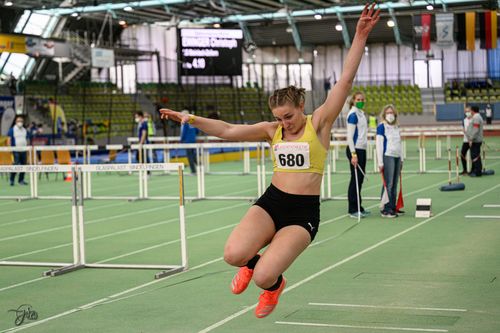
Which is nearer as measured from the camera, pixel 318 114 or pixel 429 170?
pixel 318 114

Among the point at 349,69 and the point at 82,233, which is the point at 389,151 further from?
the point at 349,69

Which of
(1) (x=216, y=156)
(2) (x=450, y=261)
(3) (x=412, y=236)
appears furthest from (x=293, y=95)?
(1) (x=216, y=156)

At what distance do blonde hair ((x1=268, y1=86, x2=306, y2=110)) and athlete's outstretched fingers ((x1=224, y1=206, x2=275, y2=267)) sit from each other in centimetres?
84

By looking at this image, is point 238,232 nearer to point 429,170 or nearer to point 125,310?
point 125,310

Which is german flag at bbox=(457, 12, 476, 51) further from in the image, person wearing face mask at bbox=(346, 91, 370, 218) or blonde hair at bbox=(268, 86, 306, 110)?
blonde hair at bbox=(268, 86, 306, 110)

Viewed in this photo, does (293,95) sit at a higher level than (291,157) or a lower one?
higher

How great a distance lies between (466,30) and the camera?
39875mm

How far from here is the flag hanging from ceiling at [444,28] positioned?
38188mm

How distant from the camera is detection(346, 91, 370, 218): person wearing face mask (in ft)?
49.0

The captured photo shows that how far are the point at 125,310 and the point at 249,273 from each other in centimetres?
197

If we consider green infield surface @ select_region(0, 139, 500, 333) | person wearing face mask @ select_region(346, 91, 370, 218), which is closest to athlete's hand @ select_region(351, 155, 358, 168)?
person wearing face mask @ select_region(346, 91, 370, 218)

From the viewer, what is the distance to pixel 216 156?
36.4 m

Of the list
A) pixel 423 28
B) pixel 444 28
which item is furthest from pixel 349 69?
→ pixel 423 28

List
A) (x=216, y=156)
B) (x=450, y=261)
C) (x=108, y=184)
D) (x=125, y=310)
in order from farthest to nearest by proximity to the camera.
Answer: (x=216, y=156), (x=108, y=184), (x=450, y=261), (x=125, y=310)
